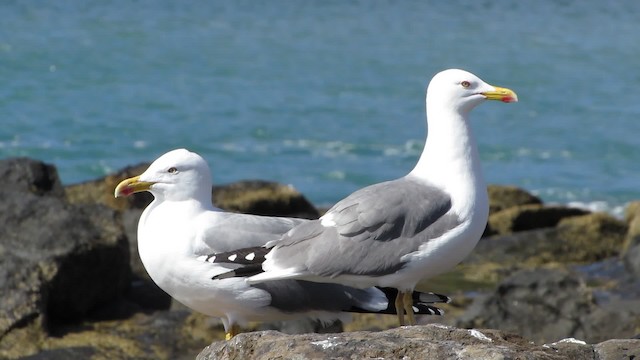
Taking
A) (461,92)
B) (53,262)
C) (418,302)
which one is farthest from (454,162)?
(53,262)

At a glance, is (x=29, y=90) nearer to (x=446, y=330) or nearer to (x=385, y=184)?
(x=385, y=184)

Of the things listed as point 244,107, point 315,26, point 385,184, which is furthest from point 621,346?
point 315,26

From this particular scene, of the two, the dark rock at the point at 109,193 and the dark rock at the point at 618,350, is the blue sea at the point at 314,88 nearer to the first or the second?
the dark rock at the point at 109,193

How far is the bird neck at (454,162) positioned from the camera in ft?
19.5

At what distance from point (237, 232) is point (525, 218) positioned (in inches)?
339

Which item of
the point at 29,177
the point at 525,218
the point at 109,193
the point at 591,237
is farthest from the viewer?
the point at 525,218

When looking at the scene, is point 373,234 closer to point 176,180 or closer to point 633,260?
point 176,180

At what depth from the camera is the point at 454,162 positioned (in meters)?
6.03

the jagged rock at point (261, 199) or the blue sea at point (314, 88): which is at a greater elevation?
the jagged rock at point (261, 199)

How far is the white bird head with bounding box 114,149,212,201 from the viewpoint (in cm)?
633

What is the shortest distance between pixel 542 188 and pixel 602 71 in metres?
13.1

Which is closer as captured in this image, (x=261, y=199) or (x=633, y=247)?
Answer: (x=633, y=247)

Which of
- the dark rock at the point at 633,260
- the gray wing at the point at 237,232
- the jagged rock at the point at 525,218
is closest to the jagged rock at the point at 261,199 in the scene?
the jagged rock at the point at 525,218

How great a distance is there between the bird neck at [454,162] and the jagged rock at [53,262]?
11.5 ft
